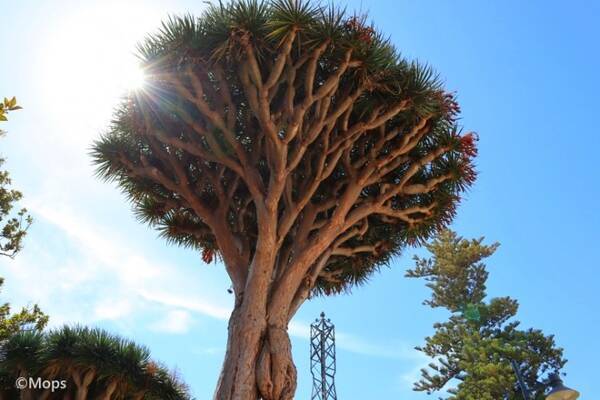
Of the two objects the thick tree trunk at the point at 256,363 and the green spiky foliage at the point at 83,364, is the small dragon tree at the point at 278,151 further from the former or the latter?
the green spiky foliage at the point at 83,364

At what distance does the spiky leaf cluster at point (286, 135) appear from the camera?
6.24m

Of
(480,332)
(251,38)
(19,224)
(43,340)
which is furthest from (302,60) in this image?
(480,332)

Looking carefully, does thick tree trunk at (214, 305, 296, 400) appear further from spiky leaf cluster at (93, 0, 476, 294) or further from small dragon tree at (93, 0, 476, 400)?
spiky leaf cluster at (93, 0, 476, 294)

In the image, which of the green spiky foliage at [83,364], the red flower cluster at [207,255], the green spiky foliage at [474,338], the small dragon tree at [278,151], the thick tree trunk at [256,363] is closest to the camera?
the thick tree trunk at [256,363]

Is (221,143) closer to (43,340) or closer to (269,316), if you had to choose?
(269,316)

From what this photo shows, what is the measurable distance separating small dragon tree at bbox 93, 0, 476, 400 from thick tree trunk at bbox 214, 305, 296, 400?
16 mm

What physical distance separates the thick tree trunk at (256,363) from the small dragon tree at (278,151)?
0.02 metres

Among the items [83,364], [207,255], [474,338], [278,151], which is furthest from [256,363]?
[474,338]

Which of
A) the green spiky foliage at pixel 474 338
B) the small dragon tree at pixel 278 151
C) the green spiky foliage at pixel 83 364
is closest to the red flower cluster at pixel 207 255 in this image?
the small dragon tree at pixel 278 151

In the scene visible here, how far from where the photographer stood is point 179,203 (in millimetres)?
7977

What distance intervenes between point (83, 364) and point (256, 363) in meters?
5.69

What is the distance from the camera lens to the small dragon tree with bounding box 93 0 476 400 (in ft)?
19.9

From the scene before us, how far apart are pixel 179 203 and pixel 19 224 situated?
431 centimetres

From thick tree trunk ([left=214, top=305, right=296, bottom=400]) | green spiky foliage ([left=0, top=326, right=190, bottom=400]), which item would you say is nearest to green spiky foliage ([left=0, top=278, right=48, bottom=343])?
green spiky foliage ([left=0, top=326, right=190, bottom=400])
